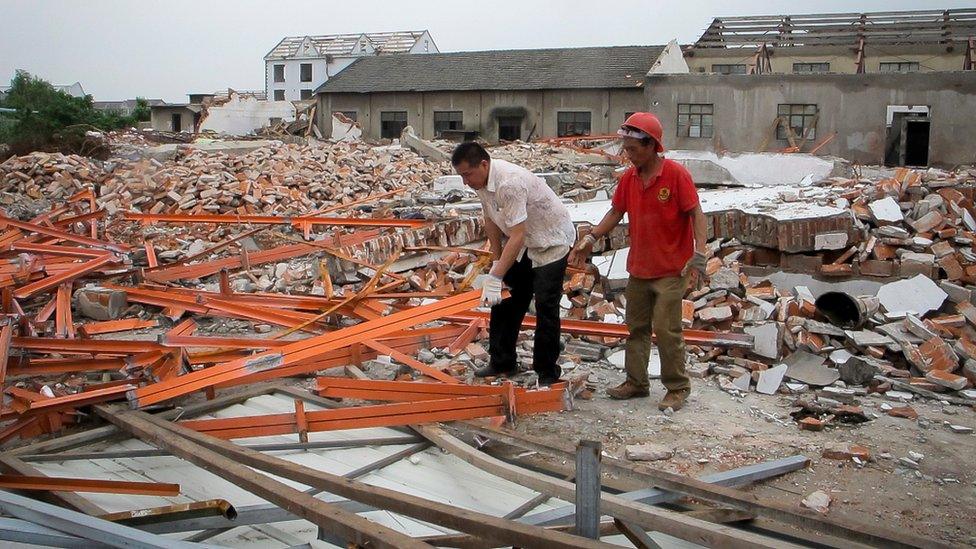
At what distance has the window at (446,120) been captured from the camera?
112 ft

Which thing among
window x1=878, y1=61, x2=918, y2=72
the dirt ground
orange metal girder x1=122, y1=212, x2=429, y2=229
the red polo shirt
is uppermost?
window x1=878, y1=61, x2=918, y2=72

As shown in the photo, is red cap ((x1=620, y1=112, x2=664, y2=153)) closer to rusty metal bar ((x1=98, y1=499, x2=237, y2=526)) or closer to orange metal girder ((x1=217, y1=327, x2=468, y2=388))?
orange metal girder ((x1=217, y1=327, x2=468, y2=388))

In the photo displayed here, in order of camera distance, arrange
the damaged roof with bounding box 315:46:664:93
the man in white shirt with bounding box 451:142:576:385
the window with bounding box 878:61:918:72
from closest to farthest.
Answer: the man in white shirt with bounding box 451:142:576:385, the window with bounding box 878:61:918:72, the damaged roof with bounding box 315:46:664:93

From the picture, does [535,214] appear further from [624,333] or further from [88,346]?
[88,346]

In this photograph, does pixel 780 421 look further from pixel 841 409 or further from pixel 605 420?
pixel 605 420

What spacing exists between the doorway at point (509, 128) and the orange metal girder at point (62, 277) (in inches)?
997

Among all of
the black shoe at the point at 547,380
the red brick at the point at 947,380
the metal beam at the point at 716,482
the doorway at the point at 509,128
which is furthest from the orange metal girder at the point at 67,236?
the doorway at the point at 509,128

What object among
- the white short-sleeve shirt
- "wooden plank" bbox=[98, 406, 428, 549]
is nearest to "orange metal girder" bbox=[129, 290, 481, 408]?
"wooden plank" bbox=[98, 406, 428, 549]

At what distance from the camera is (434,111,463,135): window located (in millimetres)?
34000

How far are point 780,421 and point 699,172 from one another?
35.4ft

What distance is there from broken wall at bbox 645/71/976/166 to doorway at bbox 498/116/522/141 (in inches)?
305

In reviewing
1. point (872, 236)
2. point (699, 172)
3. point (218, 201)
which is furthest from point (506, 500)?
point (699, 172)

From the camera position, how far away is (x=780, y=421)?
5242mm

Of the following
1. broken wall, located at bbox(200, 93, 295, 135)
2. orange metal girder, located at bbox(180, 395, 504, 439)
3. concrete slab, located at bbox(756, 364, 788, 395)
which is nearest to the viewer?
orange metal girder, located at bbox(180, 395, 504, 439)
